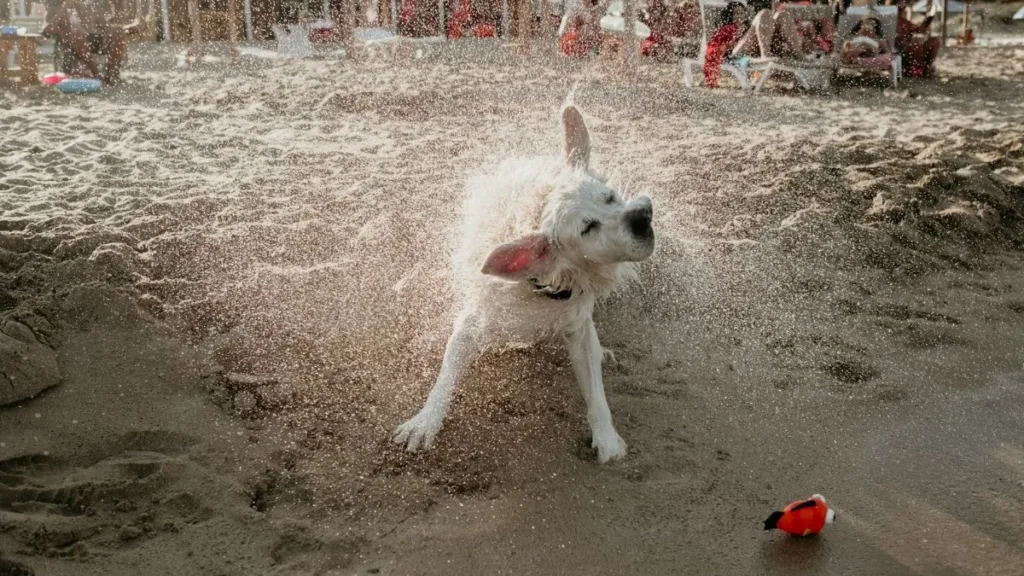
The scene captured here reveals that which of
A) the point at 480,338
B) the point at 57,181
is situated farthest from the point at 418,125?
the point at 480,338

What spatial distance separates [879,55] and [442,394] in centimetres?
1196

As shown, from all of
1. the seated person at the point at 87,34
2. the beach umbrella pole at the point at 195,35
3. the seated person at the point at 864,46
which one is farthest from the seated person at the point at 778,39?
the beach umbrella pole at the point at 195,35

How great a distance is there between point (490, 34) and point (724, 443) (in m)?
16.9

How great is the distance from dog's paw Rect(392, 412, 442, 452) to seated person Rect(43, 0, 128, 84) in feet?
33.7

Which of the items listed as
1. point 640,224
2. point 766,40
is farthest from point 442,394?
point 766,40

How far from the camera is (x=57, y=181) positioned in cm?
626

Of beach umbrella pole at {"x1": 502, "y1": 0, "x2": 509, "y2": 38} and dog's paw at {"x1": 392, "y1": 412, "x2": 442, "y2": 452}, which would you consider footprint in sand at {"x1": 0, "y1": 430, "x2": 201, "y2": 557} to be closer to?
dog's paw at {"x1": 392, "y1": 412, "x2": 442, "y2": 452}

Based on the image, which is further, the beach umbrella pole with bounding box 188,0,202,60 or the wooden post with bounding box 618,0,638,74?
the beach umbrella pole with bounding box 188,0,202,60

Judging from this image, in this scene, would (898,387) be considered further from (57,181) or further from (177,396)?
(57,181)

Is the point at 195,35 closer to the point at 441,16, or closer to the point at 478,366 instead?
the point at 441,16

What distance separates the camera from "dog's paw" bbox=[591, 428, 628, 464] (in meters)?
3.52

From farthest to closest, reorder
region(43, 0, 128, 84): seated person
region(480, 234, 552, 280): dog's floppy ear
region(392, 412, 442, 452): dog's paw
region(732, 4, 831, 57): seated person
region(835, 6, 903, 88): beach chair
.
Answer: region(835, 6, 903, 88): beach chair, region(732, 4, 831, 57): seated person, region(43, 0, 128, 84): seated person, region(392, 412, 442, 452): dog's paw, region(480, 234, 552, 280): dog's floppy ear

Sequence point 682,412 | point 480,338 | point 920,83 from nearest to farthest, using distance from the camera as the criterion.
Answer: point 480,338, point 682,412, point 920,83

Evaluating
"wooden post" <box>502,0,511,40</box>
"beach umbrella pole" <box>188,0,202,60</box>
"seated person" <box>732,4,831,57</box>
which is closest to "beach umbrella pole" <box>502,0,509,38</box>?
"wooden post" <box>502,0,511,40</box>
